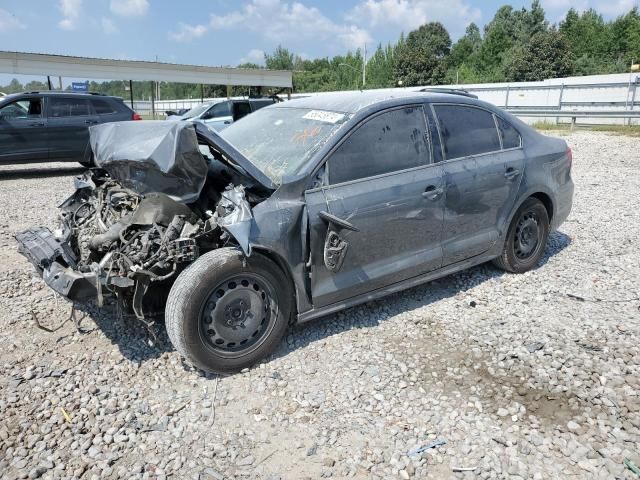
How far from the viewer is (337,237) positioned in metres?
3.55

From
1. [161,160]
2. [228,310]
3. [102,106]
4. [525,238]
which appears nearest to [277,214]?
[228,310]

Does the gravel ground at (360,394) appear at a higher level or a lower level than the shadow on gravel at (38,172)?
lower

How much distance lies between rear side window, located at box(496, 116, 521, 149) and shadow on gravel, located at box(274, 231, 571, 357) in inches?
49.9

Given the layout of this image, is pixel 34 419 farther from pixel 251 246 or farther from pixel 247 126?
pixel 247 126

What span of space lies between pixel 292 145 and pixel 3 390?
2.56 m

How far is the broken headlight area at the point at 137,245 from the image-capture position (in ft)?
10.5

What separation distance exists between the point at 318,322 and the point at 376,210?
3.49ft

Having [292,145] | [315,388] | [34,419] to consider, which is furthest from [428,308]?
[34,419]

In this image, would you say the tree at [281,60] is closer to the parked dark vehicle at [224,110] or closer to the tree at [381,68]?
the tree at [381,68]

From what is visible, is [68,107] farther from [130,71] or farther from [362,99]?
[130,71]

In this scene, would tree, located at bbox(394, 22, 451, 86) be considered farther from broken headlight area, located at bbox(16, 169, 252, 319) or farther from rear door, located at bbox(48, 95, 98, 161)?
broken headlight area, located at bbox(16, 169, 252, 319)

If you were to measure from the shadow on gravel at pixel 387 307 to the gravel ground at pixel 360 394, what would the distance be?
2cm

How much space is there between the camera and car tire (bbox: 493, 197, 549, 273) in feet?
16.1

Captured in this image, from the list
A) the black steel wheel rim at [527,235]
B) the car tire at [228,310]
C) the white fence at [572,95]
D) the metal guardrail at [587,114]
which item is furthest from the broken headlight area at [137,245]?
the white fence at [572,95]
